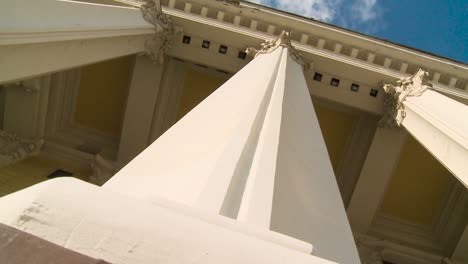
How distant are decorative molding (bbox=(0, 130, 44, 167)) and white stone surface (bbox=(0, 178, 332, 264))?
31.8 feet

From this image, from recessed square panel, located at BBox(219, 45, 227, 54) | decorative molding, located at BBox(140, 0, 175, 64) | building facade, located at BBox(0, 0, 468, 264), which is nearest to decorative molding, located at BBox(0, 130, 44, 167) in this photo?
building facade, located at BBox(0, 0, 468, 264)

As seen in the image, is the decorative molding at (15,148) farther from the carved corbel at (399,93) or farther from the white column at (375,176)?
the carved corbel at (399,93)

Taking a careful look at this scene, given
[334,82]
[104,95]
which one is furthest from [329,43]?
[104,95]

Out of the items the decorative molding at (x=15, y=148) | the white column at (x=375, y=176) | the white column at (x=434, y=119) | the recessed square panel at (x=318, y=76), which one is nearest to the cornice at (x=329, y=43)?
the recessed square panel at (x=318, y=76)

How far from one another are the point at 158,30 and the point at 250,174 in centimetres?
694

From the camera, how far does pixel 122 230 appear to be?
0.92 metres

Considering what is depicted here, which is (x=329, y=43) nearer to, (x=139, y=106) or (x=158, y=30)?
(x=158, y=30)

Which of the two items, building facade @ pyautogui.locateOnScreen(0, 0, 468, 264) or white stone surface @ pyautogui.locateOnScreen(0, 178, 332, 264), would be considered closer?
white stone surface @ pyautogui.locateOnScreen(0, 178, 332, 264)

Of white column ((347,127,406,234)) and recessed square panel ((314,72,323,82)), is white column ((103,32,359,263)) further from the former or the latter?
white column ((347,127,406,234))

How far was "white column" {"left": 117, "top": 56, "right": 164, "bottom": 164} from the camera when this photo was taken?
935cm

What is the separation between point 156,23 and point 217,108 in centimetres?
564

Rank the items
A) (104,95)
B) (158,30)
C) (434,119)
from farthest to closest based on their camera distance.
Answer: (104,95), (158,30), (434,119)

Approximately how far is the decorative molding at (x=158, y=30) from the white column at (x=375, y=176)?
5114 millimetres

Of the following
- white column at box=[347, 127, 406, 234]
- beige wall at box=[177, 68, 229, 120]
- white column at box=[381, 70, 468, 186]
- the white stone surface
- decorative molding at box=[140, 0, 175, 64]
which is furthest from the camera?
beige wall at box=[177, 68, 229, 120]
